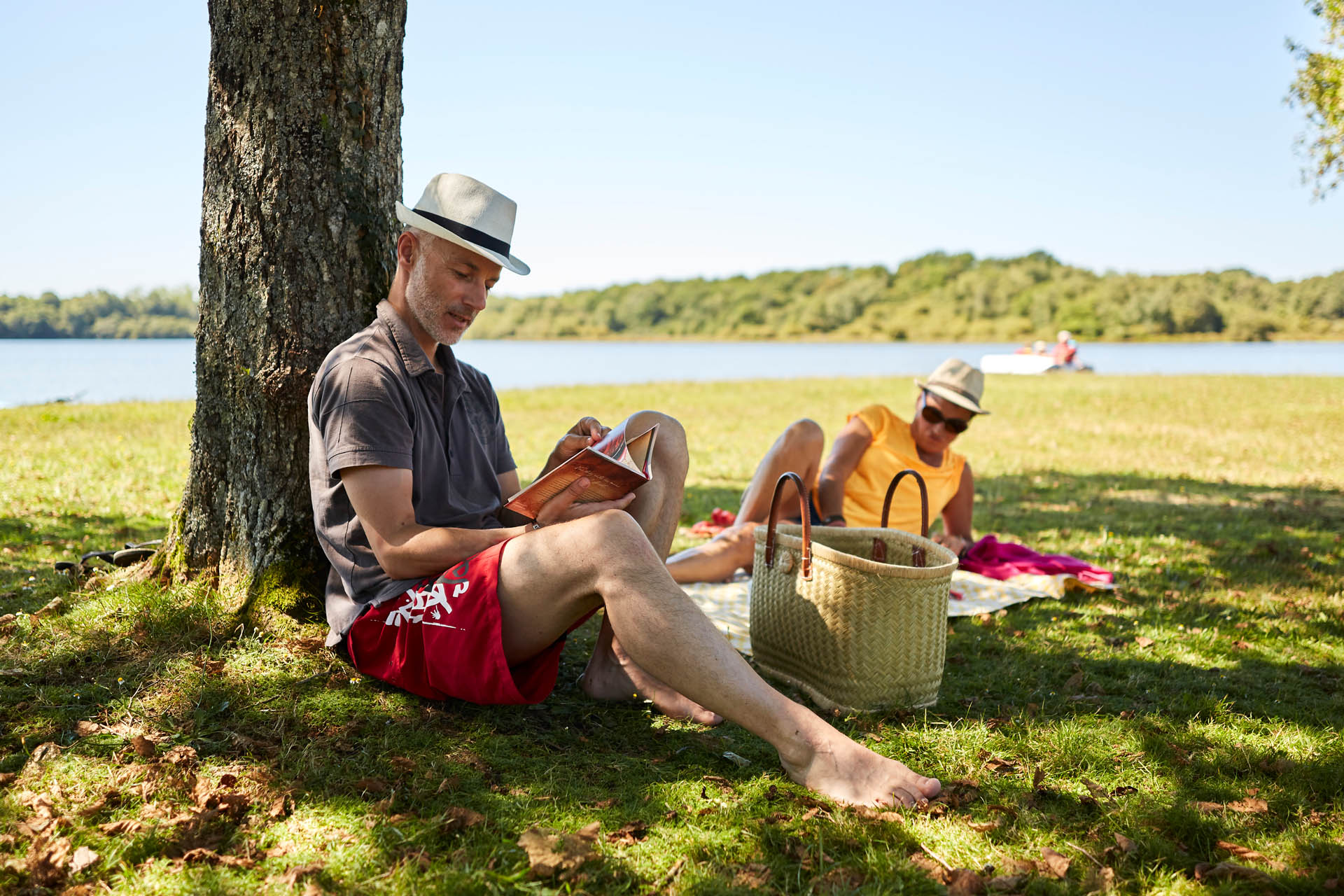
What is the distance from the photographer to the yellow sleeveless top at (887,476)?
18.7 ft

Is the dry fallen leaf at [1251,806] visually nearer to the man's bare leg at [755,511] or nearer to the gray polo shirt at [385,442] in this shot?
the gray polo shirt at [385,442]

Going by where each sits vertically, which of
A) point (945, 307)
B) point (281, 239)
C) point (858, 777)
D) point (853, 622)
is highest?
point (945, 307)

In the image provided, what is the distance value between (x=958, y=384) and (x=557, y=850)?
3.92 m

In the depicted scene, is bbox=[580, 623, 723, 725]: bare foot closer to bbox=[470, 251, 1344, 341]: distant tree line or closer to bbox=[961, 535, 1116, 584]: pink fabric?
bbox=[961, 535, 1116, 584]: pink fabric

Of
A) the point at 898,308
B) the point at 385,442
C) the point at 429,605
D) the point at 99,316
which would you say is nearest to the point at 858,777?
the point at 429,605

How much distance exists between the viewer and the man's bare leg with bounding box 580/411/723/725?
11.7 feet

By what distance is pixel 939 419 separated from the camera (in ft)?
18.4

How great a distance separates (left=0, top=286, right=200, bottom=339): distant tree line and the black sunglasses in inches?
579

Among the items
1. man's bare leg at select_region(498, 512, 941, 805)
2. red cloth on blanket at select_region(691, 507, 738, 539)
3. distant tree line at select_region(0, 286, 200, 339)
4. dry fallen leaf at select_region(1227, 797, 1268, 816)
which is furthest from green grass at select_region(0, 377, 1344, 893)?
distant tree line at select_region(0, 286, 200, 339)

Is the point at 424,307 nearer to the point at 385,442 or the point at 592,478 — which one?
the point at 385,442

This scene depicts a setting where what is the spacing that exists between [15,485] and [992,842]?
856 cm

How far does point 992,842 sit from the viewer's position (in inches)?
106

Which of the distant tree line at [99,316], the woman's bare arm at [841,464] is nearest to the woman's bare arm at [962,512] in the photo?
the woman's bare arm at [841,464]

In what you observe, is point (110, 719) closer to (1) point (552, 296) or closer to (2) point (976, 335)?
(2) point (976, 335)
